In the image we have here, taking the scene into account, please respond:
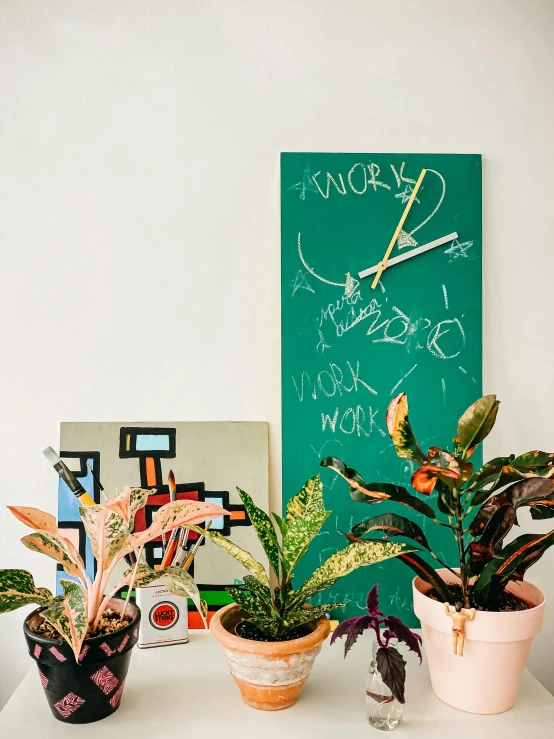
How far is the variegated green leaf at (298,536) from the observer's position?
96cm

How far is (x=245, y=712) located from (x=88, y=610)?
29cm

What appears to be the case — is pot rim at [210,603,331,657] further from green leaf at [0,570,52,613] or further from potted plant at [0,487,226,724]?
green leaf at [0,570,52,613]

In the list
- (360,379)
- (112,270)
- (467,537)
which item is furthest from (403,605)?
(112,270)

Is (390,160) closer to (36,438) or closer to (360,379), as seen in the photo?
(360,379)

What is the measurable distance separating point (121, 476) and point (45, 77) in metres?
0.79

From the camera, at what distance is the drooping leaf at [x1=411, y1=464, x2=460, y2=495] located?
0.82 meters

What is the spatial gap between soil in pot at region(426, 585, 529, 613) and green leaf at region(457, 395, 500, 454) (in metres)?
0.24

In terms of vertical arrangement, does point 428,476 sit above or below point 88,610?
above

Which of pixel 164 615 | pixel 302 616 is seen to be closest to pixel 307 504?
pixel 302 616

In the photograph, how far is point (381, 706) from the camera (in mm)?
898

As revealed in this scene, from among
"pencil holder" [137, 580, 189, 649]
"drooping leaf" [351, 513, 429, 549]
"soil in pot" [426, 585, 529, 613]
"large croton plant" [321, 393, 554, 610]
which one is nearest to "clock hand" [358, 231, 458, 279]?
"large croton plant" [321, 393, 554, 610]

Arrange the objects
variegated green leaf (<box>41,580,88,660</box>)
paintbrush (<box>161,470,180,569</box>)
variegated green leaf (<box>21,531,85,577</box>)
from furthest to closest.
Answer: paintbrush (<box>161,470,180,569</box>), variegated green leaf (<box>21,531,85,577</box>), variegated green leaf (<box>41,580,88,660</box>)

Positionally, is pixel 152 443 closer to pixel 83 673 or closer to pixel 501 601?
pixel 83 673

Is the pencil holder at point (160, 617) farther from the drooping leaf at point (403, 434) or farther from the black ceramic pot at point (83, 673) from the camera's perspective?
the drooping leaf at point (403, 434)
